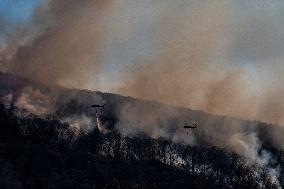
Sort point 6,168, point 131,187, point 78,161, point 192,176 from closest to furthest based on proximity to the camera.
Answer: point 6,168
point 131,187
point 78,161
point 192,176

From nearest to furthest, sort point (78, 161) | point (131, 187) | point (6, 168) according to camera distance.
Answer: point (6, 168) < point (131, 187) < point (78, 161)

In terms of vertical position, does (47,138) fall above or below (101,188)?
above

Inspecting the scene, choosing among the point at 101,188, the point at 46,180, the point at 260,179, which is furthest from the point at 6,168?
the point at 260,179

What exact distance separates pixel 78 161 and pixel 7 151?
2093cm

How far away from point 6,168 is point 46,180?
9.17 m

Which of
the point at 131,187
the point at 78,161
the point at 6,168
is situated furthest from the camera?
the point at 78,161

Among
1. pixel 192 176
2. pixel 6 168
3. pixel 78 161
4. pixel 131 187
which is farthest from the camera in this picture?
pixel 192 176

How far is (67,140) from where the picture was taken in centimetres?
19788

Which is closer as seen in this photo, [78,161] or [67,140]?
[78,161]

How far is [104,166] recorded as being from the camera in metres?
174

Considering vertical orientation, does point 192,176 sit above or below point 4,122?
below

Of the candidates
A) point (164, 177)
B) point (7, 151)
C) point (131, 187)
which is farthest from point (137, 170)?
point (7, 151)

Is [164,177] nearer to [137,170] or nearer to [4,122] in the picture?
[137,170]

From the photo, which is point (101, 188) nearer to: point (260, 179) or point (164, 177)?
point (164, 177)
